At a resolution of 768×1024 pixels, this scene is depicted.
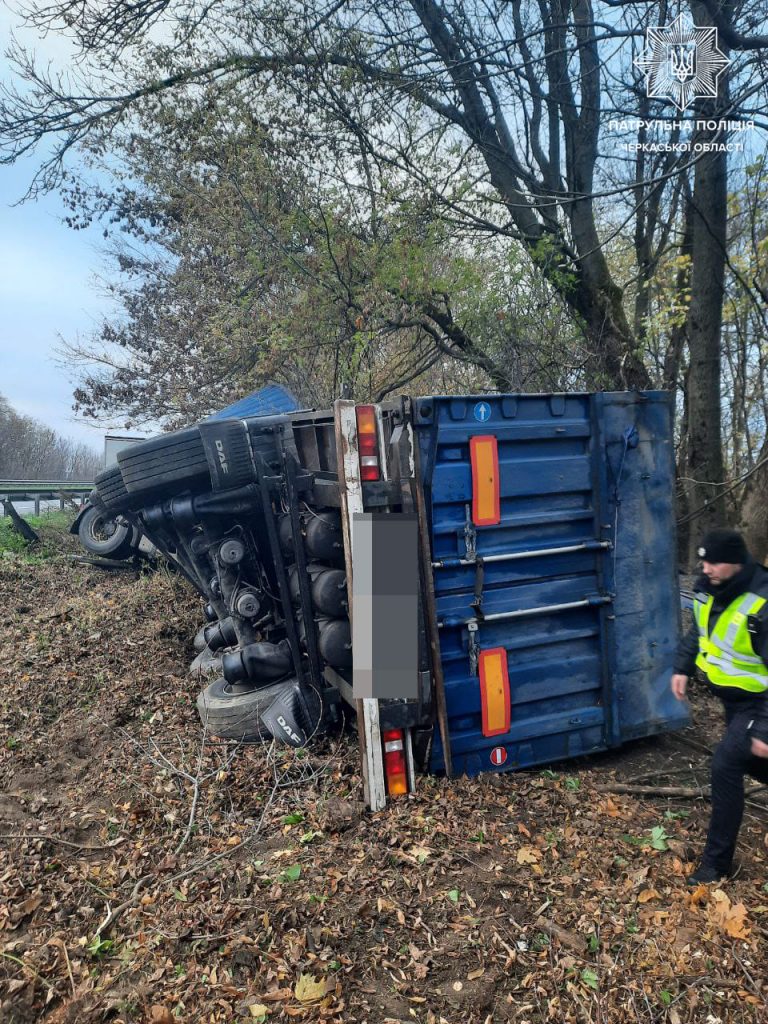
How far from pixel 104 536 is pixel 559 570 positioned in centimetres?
737

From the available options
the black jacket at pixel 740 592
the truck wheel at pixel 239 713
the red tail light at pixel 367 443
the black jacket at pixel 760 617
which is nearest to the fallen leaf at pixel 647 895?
the black jacket at pixel 760 617

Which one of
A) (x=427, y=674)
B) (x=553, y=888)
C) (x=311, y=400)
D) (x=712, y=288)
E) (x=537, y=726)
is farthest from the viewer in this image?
(x=311, y=400)

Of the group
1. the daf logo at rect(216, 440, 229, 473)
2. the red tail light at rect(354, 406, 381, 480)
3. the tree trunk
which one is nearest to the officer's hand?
the red tail light at rect(354, 406, 381, 480)

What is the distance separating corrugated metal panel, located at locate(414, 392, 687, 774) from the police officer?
39.2 inches

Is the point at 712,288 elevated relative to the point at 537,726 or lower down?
elevated

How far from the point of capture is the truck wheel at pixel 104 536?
9.08 m

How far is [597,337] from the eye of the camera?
7812 millimetres

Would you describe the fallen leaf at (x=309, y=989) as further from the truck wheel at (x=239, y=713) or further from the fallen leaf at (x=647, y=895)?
the truck wheel at (x=239, y=713)

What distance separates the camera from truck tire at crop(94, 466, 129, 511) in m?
5.69

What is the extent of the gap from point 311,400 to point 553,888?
8.37 metres

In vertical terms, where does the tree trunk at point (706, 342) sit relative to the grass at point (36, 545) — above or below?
above

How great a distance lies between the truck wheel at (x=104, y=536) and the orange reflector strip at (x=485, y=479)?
646 centimetres

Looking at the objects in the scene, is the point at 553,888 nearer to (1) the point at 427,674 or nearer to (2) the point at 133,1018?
(1) the point at 427,674

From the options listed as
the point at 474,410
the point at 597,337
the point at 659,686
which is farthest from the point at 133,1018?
the point at 597,337
